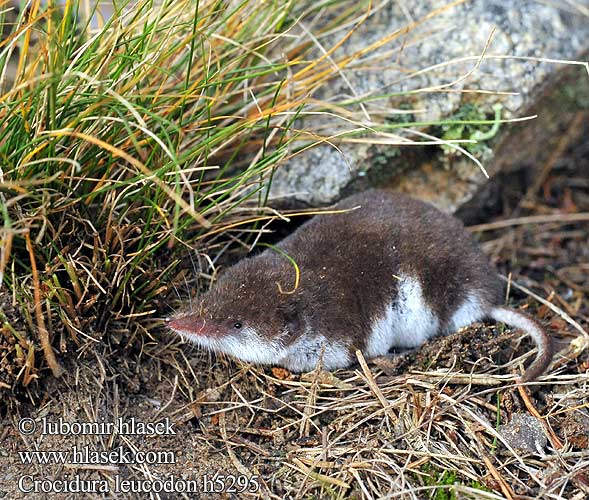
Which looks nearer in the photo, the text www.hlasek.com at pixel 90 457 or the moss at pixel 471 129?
the text www.hlasek.com at pixel 90 457

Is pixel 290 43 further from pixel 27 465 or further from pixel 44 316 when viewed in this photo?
pixel 27 465

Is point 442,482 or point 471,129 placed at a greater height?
point 471,129

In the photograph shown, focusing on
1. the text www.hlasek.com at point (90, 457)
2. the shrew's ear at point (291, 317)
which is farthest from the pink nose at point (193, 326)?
the text www.hlasek.com at point (90, 457)

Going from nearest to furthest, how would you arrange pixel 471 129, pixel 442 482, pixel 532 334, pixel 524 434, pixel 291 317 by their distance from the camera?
pixel 442 482
pixel 524 434
pixel 291 317
pixel 532 334
pixel 471 129

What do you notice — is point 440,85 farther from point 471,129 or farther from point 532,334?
point 532,334

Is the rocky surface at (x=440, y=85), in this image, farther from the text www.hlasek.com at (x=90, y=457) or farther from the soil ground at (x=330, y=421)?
the text www.hlasek.com at (x=90, y=457)

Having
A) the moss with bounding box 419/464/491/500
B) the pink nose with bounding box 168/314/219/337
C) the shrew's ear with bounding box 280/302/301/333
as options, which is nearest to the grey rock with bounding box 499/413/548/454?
the moss with bounding box 419/464/491/500

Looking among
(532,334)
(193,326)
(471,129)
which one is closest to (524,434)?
(532,334)
